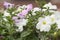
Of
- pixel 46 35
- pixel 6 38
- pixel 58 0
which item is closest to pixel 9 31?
pixel 6 38

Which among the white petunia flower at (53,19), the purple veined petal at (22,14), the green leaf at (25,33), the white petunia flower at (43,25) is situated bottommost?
the green leaf at (25,33)

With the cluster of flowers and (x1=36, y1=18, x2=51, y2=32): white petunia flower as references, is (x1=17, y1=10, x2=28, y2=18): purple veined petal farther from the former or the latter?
(x1=36, y1=18, x2=51, y2=32): white petunia flower

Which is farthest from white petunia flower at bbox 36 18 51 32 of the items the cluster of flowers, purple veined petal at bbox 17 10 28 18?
purple veined petal at bbox 17 10 28 18

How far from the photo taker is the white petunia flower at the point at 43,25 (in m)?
0.92

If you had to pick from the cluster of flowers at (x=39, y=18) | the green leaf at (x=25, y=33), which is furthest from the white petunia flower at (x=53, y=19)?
the green leaf at (x=25, y=33)

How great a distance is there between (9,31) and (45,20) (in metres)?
0.17

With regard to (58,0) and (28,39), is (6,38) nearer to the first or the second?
(28,39)

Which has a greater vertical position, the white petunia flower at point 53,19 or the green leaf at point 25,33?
the white petunia flower at point 53,19

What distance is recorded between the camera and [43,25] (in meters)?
0.93

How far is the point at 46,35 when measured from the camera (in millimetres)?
933

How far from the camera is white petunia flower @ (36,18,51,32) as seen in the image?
0.92 meters

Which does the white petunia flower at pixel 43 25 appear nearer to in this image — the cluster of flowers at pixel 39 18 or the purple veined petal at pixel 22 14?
the cluster of flowers at pixel 39 18

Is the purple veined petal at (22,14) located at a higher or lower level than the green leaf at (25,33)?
higher

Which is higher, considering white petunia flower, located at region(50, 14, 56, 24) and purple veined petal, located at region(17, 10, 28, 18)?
purple veined petal, located at region(17, 10, 28, 18)
